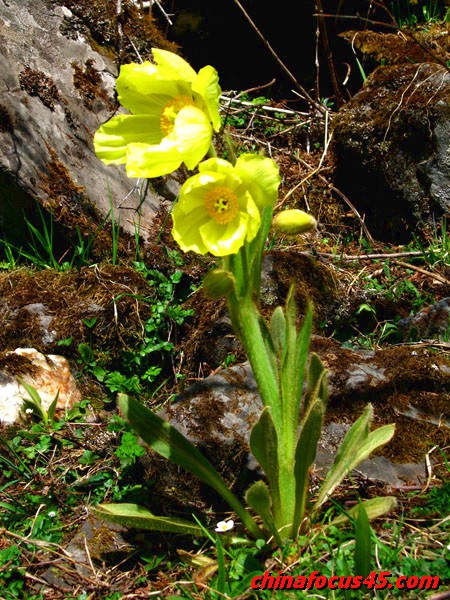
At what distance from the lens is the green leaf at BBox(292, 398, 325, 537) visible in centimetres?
166

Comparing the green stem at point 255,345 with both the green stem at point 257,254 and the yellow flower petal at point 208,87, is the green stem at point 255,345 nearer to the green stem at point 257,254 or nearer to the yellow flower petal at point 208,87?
the green stem at point 257,254

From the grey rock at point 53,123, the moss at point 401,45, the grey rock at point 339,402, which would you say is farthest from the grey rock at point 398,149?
the grey rock at point 339,402

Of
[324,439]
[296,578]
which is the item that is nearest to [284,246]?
[324,439]

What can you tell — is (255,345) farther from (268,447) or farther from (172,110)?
(172,110)

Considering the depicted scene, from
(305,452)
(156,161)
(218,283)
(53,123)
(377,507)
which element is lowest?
(377,507)

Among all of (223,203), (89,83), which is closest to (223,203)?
(223,203)

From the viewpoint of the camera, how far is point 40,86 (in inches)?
130

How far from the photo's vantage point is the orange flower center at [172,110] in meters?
1.61

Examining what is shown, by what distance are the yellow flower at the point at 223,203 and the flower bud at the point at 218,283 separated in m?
0.05

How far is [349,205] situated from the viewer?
365 cm

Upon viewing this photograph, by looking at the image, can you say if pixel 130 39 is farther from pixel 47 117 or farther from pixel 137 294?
pixel 137 294

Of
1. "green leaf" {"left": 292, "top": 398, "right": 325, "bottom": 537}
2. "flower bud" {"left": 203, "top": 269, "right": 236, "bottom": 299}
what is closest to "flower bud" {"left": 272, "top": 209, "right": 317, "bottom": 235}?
"flower bud" {"left": 203, "top": 269, "right": 236, "bottom": 299}

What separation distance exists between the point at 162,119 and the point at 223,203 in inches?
11.3

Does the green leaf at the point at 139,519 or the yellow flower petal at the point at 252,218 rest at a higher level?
the yellow flower petal at the point at 252,218
